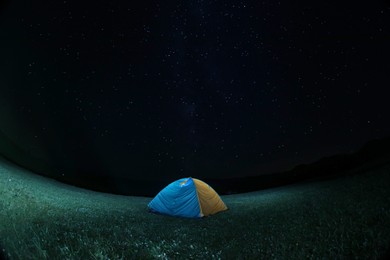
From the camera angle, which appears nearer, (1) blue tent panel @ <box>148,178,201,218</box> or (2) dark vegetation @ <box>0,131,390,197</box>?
(1) blue tent panel @ <box>148,178,201,218</box>

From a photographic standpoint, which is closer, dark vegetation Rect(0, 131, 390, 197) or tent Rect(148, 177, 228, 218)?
tent Rect(148, 177, 228, 218)

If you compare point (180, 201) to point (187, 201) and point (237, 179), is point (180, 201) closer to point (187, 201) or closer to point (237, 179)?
point (187, 201)

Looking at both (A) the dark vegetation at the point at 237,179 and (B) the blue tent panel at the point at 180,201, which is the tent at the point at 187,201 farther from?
(A) the dark vegetation at the point at 237,179

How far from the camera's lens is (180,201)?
15320mm

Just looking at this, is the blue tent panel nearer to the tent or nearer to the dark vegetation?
the tent

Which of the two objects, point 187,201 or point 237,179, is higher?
point 187,201

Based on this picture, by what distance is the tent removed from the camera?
583 inches

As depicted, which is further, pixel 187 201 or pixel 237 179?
pixel 237 179

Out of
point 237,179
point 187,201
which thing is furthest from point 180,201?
point 237,179

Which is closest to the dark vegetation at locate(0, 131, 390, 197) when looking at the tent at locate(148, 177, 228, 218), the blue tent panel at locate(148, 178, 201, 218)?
the blue tent panel at locate(148, 178, 201, 218)

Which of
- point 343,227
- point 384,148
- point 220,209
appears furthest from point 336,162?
point 343,227

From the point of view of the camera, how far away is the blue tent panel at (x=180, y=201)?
48.5 ft

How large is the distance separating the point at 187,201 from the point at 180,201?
0.43m

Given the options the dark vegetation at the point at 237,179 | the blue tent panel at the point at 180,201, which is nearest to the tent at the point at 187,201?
the blue tent panel at the point at 180,201
